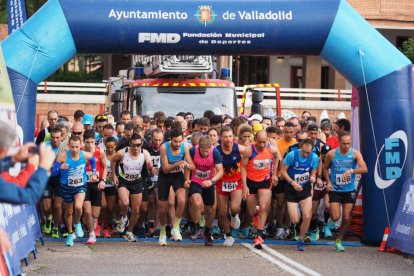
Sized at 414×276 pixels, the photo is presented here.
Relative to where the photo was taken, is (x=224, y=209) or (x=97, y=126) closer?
(x=224, y=209)

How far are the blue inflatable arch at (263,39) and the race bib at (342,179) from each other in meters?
0.53

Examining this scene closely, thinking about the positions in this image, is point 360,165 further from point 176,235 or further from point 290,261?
point 176,235

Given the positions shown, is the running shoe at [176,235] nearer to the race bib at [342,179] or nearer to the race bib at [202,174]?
the race bib at [202,174]

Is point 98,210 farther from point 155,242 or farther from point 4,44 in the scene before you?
point 4,44

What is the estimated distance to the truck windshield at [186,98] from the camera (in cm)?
2144

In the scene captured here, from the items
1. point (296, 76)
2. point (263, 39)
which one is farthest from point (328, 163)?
point (296, 76)

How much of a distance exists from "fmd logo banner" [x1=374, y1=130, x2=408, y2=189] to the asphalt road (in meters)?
1.05

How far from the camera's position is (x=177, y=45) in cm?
1567

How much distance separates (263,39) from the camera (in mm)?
15633

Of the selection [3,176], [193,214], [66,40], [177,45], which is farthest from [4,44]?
[3,176]

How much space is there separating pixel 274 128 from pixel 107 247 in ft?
11.5

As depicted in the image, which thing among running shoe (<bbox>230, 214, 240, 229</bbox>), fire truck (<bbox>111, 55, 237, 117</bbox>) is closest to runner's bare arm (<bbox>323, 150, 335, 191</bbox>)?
running shoe (<bbox>230, 214, 240, 229</bbox>)

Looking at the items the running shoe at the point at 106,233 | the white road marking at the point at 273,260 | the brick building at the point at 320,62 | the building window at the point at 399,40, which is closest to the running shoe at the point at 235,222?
the white road marking at the point at 273,260

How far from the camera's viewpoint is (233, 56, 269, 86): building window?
4275cm
